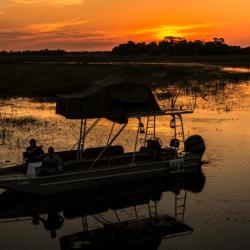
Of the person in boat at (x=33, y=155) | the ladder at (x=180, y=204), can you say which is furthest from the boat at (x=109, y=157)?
the ladder at (x=180, y=204)

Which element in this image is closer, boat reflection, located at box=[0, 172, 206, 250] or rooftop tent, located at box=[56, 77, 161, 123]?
boat reflection, located at box=[0, 172, 206, 250]

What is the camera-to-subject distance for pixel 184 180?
22.3 metres

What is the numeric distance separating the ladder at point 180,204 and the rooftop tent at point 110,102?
3.81 metres

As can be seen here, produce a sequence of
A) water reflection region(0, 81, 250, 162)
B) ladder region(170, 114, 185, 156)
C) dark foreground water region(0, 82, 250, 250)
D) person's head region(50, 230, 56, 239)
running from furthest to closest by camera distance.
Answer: water reflection region(0, 81, 250, 162)
ladder region(170, 114, 185, 156)
person's head region(50, 230, 56, 239)
dark foreground water region(0, 82, 250, 250)

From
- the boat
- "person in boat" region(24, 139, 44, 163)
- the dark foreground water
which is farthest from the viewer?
"person in boat" region(24, 139, 44, 163)

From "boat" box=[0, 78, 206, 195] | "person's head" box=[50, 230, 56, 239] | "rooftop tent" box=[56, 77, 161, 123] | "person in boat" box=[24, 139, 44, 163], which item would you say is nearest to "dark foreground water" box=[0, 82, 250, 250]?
"person's head" box=[50, 230, 56, 239]

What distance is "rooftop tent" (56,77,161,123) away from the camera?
20.1 metres

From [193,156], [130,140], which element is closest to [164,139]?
[130,140]

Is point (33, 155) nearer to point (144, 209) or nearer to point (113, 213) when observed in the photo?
point (113, 213)

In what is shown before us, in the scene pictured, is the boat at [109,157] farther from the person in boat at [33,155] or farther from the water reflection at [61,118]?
the water reflection at [61,118]

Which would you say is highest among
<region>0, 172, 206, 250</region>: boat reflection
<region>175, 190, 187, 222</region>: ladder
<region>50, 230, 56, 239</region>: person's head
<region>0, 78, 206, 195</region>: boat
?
<region>0, 78, 206, 195</region>: boat

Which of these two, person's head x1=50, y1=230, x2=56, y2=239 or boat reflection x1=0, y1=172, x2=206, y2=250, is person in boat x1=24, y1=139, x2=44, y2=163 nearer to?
boat reflection x1=0, y1=172, x2=206, y2=250

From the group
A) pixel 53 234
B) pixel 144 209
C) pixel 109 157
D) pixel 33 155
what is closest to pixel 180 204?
pixel 144 209

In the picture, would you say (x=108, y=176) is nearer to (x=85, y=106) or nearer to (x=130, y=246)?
(x=85, y=106)
